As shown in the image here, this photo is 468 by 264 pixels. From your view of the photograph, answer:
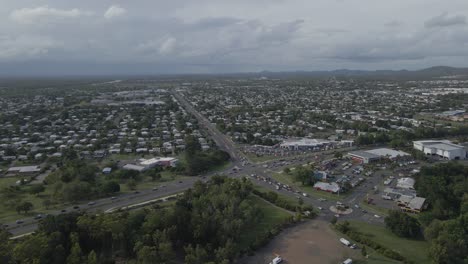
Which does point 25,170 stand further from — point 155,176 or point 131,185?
point 155,176

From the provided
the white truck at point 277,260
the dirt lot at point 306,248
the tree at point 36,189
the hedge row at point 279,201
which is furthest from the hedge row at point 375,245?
the tree at point 36,189

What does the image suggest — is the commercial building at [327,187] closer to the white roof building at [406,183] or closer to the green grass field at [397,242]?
the white roof building at [406,183]

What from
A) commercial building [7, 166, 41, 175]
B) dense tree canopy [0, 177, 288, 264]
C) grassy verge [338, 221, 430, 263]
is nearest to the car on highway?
dense tree canopy [0, 177, 288, 264]

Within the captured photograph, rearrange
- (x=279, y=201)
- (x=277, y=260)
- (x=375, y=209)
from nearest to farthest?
(x=277, y=260) < (x=375, y=209) < (x=279, y=201)

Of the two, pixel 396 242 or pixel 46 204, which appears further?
pixel 46 204

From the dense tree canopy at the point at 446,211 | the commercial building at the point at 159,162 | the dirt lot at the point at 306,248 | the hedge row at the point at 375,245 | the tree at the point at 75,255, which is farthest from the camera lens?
the commercial building at the point at 159,162

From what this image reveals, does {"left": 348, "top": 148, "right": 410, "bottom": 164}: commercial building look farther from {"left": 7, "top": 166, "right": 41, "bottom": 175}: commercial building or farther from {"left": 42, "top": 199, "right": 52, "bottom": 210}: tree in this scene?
{"left": 7, "top": 166, "right": 41, "bottom": 175}: commercial building

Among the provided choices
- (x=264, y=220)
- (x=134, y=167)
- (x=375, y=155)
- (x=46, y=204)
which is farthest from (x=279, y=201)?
(x=46, y=204)
